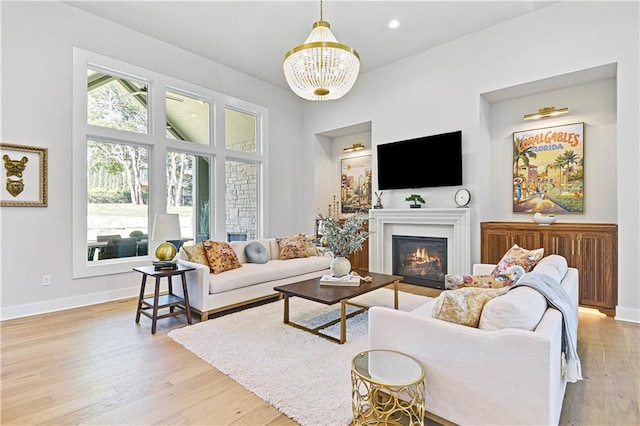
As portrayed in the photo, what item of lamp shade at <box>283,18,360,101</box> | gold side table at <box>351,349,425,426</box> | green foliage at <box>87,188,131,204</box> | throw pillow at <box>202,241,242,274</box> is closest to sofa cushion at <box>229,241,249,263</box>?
throw pillow at <box>202,241,242,274</box>

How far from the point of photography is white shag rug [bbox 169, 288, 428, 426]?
2048 mm

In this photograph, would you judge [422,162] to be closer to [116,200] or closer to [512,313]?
[512,313]

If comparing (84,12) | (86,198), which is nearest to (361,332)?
(86,198)

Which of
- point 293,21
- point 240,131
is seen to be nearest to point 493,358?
point 293,21

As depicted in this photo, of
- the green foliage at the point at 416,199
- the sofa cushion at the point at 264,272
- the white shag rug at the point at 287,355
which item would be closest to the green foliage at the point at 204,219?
the sofa cushion at the point at 264,272

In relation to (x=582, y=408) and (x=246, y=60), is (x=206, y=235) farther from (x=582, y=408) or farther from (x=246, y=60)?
(x=582, y=408)

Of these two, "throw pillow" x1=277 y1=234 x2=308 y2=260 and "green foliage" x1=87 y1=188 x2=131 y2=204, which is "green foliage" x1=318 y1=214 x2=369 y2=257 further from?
"green foliage" x1=87 y1=188 x2=131 y2=204

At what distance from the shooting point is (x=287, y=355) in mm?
2701

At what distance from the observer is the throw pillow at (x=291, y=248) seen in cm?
495

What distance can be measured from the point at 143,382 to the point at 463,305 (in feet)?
7.16

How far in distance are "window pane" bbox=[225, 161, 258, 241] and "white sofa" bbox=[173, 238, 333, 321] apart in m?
1.53

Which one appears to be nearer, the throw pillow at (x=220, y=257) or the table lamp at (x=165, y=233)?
the table lamp at (x=165, y=233)

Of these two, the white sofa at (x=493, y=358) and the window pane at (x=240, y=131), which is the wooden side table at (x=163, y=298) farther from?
the window pane at (x=240, y=131)

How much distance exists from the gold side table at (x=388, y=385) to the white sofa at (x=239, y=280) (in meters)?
2.24
